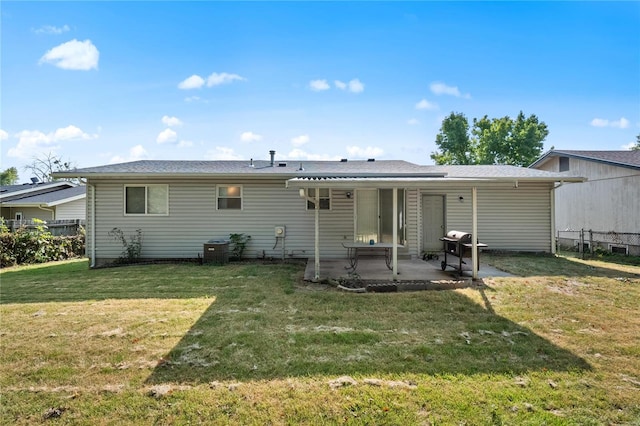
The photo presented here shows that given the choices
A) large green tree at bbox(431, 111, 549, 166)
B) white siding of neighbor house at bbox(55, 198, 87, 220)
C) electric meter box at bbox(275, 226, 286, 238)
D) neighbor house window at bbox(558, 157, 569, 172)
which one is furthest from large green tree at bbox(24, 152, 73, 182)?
neighbor house window at bbox(558, 157, 569, 172)

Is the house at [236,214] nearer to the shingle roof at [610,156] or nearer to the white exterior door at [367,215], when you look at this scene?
the white exterior door at [367,215]

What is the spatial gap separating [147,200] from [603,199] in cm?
1642

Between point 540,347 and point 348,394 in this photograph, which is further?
point 540,347

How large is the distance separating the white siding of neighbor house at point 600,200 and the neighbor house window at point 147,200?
1560 centimetres

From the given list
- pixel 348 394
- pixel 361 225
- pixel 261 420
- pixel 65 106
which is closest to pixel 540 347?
pixel 348 394

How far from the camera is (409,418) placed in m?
2.35

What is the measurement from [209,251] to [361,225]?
14.7 ft

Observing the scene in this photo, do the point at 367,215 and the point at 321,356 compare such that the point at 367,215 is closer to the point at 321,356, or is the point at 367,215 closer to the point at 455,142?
the point at 321,356

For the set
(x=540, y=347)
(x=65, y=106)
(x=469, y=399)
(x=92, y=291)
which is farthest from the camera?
(x=65, y=106)

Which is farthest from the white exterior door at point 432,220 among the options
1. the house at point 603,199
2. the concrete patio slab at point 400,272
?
the house at point 603,199

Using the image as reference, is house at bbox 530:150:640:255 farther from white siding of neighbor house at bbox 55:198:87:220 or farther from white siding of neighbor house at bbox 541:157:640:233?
white siding of neighbor house at bbox 55:198:87:220

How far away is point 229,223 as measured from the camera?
9750 mm

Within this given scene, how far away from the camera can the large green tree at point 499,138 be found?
31047 millimetres

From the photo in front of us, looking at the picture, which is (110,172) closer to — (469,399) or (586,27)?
(469,399)
